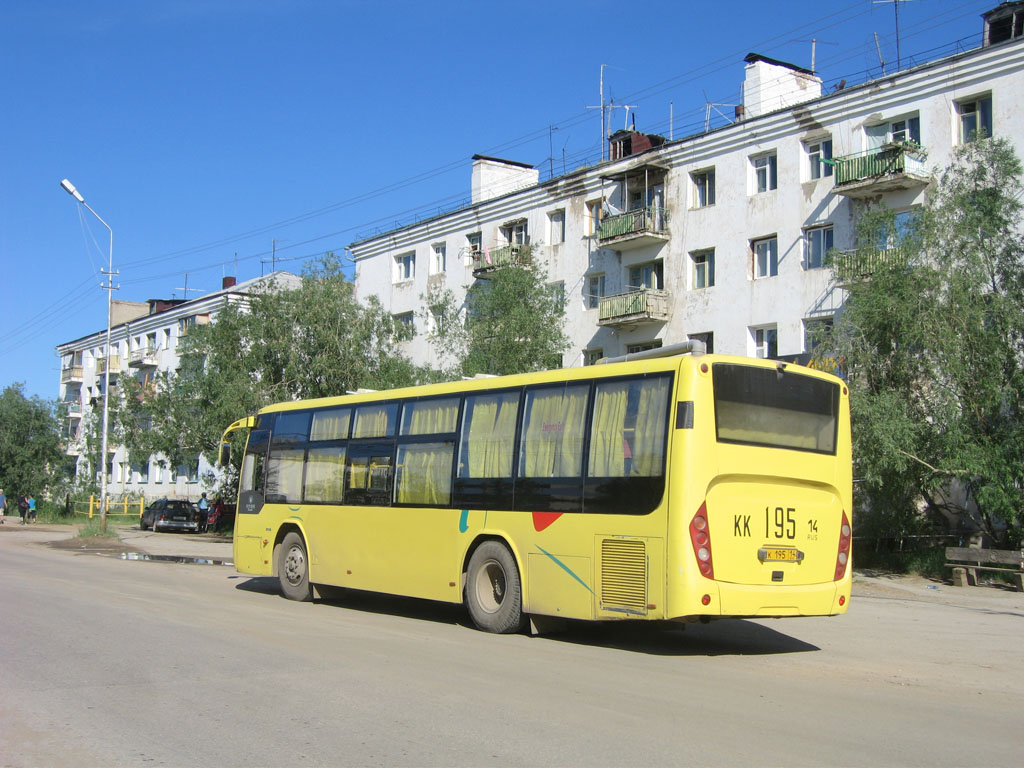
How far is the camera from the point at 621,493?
10328 millimetres

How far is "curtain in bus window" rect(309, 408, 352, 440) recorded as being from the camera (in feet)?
48.8

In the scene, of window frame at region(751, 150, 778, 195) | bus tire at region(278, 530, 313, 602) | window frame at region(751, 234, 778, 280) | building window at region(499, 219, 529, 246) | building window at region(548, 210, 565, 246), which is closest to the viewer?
bus tire at region(278, 530, 313, 602)

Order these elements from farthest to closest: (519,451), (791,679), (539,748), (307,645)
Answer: (519,451) → (307,645) → (791,679) → (539,748)

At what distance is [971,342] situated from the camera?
22062 millimetres

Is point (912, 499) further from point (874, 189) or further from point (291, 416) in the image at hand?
point (291, 416)

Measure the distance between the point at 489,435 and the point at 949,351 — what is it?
46.5ft

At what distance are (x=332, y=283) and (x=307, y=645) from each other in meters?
29.5

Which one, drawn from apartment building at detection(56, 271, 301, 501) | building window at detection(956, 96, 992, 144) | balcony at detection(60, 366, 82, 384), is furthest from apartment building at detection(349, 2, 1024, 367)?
balcony at detection(60, 366, 82, 384)

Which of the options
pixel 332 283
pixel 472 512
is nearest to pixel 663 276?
pixel 332 283

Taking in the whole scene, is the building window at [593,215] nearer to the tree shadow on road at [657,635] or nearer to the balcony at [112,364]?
the tree shadow on road at [657,635]

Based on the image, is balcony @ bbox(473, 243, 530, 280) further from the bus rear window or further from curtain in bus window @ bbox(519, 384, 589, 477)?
the bus rear window


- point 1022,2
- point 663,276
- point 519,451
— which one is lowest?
point 519,451

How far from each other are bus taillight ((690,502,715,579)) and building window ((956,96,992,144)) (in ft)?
71.7

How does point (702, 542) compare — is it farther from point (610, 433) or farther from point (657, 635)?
point (657, 635)
